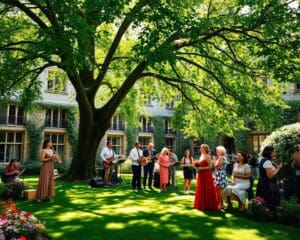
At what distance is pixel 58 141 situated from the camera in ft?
93.0

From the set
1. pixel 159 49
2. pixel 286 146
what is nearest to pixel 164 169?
pixel 286 146

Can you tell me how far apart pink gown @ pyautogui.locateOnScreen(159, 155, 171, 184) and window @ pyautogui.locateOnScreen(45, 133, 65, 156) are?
17126 mm

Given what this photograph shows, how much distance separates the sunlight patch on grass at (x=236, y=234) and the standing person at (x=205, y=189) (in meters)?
1.94

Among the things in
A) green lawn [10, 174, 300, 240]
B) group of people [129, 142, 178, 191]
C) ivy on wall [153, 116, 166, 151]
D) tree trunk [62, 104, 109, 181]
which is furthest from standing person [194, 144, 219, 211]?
ivy on wall [153, 116, 166, 151]

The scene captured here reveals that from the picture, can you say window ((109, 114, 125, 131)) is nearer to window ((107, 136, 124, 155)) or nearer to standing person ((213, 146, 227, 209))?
window ((107, 136, 124, 155))

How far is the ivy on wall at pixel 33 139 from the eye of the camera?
2623cm

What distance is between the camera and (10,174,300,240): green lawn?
6.29 meters

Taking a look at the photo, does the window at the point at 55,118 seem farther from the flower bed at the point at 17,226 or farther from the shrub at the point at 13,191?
the flower bed at the point at 17,226

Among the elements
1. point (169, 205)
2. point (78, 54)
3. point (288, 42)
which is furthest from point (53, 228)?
point (288, 42)

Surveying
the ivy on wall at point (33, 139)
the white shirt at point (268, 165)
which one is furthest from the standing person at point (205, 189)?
the ivy on wall at point (33, 139)

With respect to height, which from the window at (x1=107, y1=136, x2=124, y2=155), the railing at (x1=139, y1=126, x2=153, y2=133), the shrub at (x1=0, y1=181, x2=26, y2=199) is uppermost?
the railing at (x1=139, y1=126, x2=153, y2=133)

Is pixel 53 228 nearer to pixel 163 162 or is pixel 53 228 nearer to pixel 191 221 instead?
pixel 191 221

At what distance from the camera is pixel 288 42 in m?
10.3

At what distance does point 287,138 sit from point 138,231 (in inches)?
226
